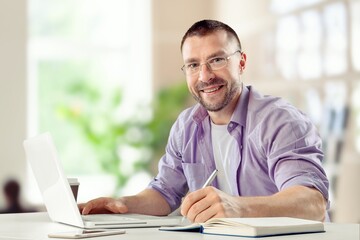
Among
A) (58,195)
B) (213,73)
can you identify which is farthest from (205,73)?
(58,195)

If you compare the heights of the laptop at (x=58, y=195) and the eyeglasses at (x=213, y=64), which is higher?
the eyeglasses at (x=213, y=64)

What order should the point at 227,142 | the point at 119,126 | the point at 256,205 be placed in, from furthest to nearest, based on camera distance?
the point at 119,126 → the point at 227,142 → the point at 256,205

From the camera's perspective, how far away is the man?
268 centimetres

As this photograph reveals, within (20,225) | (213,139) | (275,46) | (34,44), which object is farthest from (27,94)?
(20,225)

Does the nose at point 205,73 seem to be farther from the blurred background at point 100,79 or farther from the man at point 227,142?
the blurred background at point 100,79

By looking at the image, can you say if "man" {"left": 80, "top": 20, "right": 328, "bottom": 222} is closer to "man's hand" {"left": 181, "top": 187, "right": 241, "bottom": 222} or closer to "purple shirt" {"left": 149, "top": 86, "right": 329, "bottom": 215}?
"purple shirt" {"left": 149, "top": 86, "right": 329, "bottom": 215}

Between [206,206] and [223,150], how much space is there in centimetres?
85

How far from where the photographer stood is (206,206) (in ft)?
7.15

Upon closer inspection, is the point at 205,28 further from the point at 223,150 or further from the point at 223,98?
the point at 223,150

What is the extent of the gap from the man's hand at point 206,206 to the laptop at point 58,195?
0.16m

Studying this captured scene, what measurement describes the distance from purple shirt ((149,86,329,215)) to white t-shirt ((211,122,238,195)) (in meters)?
0.02

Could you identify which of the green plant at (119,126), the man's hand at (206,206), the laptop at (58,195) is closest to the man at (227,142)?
the laptop at (58,195)

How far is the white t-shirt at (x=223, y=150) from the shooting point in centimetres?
298

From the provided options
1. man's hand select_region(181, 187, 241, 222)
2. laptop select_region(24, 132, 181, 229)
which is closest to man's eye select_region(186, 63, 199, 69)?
laptop select_region(24, 132, 181, 229)
